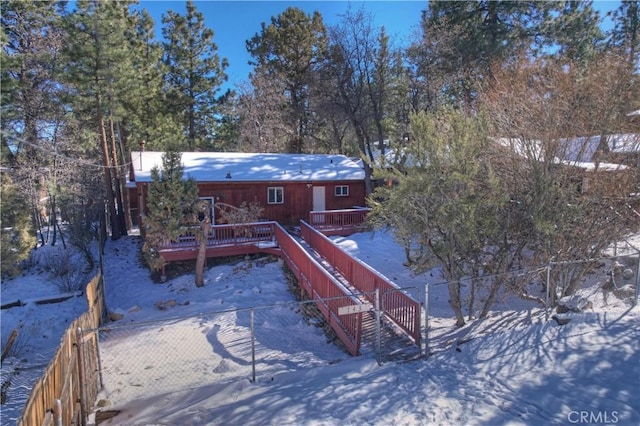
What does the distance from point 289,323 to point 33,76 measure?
18.3 m

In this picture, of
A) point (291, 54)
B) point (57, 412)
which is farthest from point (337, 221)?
point (291, 54)

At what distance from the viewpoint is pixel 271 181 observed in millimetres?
17359

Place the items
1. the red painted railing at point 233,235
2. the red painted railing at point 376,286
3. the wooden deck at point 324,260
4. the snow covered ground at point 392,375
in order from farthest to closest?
the red painted railing at point 233,235 < the wooden deck at point 324,260 < the red painted railing at point 376,286 < the snow covered ground at point 392,375

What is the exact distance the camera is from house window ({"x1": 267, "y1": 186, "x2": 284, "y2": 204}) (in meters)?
17.9

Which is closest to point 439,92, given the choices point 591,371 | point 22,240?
point 591,371

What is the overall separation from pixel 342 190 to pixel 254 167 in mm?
4631

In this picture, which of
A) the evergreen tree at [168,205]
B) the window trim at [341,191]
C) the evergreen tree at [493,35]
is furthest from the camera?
the evergreen tree at [493,35]

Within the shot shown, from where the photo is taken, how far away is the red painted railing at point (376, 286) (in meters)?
7.33

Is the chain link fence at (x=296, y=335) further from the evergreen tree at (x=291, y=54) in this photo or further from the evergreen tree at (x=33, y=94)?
the evergreen tree at (x=291, y=54)

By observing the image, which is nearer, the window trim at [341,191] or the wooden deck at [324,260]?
the wooden deck at [324,260]

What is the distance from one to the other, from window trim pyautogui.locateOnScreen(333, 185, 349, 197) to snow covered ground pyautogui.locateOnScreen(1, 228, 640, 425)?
9.50 m

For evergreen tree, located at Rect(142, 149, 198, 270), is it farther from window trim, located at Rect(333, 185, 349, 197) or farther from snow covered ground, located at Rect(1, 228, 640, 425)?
window trim, located at Rect(333, 185, 349, 197)

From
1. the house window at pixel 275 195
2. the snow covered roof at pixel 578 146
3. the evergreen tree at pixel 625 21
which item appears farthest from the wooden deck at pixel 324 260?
the evergreen tree at pixel 625 21

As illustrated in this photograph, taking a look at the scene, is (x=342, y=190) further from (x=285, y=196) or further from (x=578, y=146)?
(x=578, y=146)
